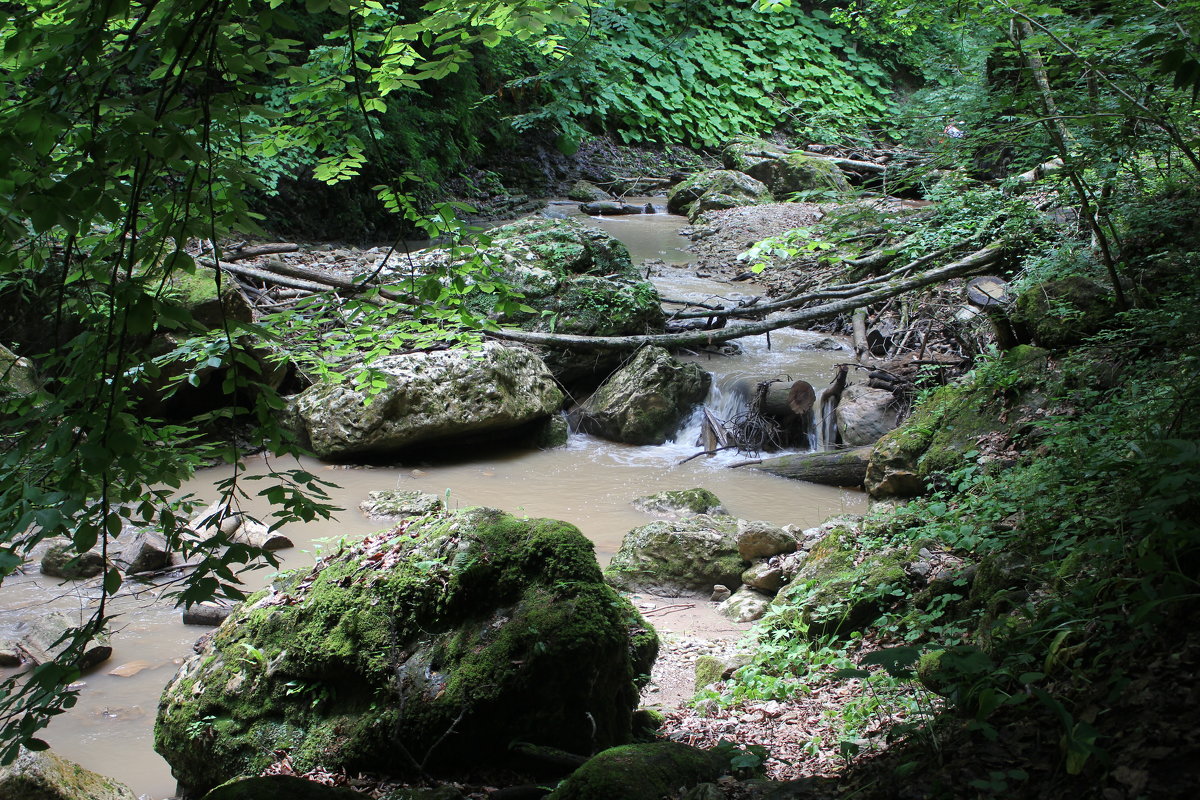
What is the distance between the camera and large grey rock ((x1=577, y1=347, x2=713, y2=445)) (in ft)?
27.2

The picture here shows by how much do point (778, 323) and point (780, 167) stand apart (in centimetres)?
1159

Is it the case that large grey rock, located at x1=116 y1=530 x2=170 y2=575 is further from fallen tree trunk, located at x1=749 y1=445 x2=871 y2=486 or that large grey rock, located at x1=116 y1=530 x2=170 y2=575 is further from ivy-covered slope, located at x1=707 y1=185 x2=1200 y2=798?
fallen tree trunk, located at x1=749 y1=445 x2=871 y2=486

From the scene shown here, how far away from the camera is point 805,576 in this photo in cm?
460

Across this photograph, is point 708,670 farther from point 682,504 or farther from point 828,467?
point 828,467

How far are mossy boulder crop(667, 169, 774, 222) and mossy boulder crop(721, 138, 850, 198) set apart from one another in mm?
390

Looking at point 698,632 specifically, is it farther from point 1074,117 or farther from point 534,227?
point 534,227

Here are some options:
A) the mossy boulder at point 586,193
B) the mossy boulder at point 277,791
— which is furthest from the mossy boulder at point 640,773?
the mossy boulder at point 586,193

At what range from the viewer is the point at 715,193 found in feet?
55.9

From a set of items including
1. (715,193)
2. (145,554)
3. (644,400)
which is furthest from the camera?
(715,193)

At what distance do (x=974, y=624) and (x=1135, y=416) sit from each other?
1308 mm

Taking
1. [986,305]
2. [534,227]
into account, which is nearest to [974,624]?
[986,305]

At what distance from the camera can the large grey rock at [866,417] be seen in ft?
24.2

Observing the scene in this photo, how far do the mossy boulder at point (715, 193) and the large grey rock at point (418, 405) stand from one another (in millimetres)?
10219

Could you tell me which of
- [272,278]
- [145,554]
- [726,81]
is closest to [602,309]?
[272,278]
